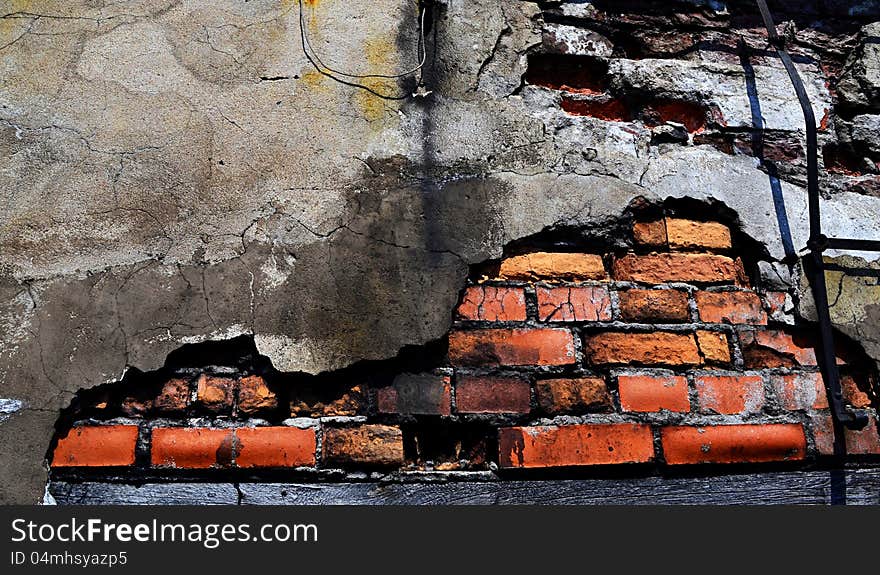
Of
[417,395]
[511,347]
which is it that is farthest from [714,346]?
[417,395]

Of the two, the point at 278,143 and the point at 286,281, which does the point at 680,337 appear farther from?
the point at 278,143

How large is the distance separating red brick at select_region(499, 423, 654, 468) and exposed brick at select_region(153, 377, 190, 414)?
593mm

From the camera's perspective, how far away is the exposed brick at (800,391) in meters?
1.46

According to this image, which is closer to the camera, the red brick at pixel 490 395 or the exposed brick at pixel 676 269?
the red brick at pixel 490 395

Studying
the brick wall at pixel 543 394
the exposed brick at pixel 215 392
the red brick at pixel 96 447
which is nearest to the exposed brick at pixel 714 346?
the brick wall at pixel 543 394

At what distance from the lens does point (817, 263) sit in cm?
152

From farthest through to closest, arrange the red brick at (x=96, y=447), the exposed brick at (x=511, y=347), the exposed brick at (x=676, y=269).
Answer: the exposed brick at (x=676, y=269) → the exposed brick at (x=511, y=347) → the red brick at (x=96, y=447)

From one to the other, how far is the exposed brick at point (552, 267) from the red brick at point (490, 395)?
0.73 ft

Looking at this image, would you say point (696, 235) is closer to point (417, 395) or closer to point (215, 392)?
point (417, 395)

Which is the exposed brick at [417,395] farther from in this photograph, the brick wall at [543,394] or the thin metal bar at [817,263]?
the thin metal bar at [817,263]

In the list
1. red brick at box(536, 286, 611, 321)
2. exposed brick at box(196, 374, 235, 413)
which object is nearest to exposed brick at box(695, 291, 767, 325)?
red brick at box(536, 286, 611, 321)

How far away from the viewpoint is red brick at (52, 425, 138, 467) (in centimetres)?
131

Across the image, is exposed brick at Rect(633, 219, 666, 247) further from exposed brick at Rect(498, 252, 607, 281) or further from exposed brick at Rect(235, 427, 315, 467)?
exposed brick at Rect(235, 427, 315, 467)

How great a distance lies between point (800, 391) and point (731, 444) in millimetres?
197
